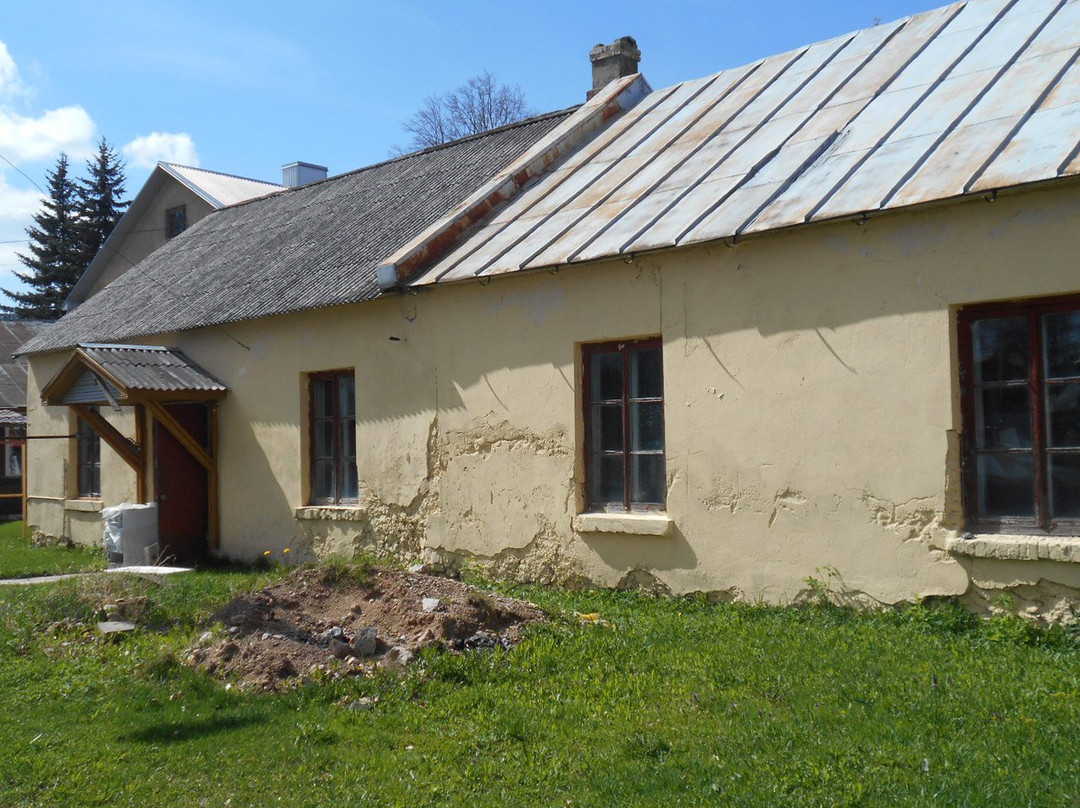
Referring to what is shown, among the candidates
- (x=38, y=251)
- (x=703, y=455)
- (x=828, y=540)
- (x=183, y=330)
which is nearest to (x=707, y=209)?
(x=703, y=455)

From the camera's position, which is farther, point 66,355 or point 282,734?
point 66,355

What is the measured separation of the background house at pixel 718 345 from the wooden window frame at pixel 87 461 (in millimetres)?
2349

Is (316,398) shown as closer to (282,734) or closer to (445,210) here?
(445,210)

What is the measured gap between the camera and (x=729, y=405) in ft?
26.5

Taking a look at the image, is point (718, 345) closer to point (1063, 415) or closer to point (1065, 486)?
point (1063, 415)

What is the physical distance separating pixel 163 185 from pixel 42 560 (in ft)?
53.9

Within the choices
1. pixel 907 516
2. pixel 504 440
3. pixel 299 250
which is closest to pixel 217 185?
pixel 299 250

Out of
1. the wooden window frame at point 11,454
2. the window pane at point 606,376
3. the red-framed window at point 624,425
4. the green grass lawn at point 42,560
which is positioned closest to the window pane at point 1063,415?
the red-framed window at point 624,425

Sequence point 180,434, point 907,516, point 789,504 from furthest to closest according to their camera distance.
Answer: point 180,434 → point 789,504 → point 907,516

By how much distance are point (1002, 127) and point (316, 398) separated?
7804mm

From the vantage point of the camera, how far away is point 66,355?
16.0 m

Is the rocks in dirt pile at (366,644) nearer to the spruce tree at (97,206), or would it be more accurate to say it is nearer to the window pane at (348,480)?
the window pane at (348,480)

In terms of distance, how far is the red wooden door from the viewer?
13023 millimetres

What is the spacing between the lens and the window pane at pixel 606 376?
9.02m
